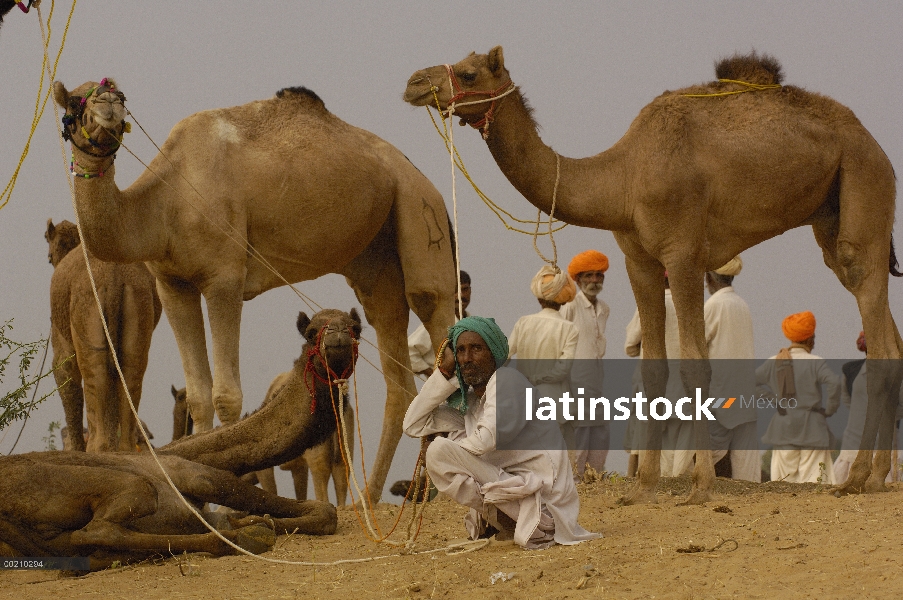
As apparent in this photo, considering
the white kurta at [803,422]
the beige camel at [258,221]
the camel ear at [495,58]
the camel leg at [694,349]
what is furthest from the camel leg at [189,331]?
the white kurta at [803,422]

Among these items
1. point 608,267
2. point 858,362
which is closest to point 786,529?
point 608,267

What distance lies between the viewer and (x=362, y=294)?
34.3ft

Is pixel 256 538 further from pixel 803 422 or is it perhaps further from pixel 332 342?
pixel 803 422

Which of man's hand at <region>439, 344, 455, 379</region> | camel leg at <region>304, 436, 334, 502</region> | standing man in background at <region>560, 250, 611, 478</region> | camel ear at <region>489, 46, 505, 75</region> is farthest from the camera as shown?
camel leg at <region>304, 436, 334, 502</region>

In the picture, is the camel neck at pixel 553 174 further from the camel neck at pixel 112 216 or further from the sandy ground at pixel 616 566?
the camel neck at pixel 112 216

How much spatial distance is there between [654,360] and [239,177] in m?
3.43

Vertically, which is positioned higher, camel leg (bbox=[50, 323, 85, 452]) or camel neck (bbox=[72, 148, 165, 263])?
camel neck (bbox=[72, 148, 165, 263])

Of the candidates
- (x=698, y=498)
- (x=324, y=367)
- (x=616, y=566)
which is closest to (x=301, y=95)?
(x=324, y=367)

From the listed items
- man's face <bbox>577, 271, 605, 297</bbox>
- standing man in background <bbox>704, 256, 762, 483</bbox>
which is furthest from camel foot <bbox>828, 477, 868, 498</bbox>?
man's face <bbox>577, 271, 605, 297</bbox>

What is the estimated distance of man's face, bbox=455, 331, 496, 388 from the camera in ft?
20.0

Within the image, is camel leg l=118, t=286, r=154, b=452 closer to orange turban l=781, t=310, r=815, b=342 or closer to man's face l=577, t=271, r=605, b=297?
man's face l=577, t=271, r=605, b=297

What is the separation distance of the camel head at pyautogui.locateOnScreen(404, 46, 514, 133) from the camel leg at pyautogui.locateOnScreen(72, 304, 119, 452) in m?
4.04

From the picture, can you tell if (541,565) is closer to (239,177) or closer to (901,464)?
(239,177)

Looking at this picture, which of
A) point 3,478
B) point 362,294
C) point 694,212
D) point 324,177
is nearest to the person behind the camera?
point 3,478
